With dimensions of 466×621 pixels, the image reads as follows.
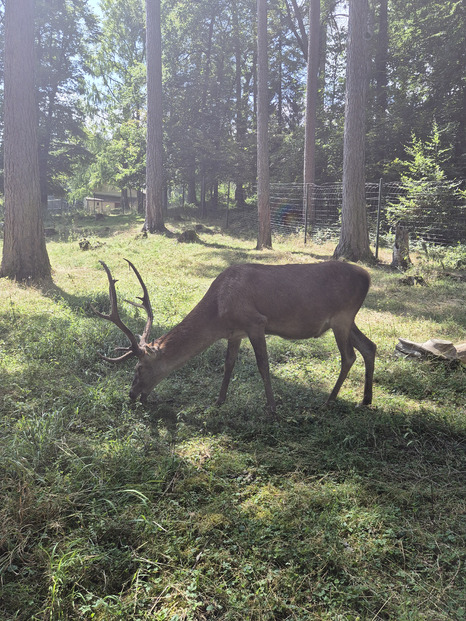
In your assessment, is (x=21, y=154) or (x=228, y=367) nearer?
(x=228, y=367)

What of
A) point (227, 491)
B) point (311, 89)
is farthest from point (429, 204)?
point (227, 491)

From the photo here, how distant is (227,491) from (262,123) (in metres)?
15.3

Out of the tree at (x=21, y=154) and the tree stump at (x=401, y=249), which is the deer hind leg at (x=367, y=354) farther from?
the tree at (x=21, y=154)

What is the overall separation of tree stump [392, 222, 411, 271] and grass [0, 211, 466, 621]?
622 centimetres

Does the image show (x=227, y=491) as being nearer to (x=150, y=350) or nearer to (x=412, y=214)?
(x=150, y=350)

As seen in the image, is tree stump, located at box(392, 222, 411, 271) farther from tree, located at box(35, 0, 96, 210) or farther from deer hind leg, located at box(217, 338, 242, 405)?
tree, located at box(35, 0, 96, 210)

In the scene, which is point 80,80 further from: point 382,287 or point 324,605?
point 324,605

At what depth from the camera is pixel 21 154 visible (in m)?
9.12

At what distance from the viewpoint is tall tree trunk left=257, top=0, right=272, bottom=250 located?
50.9 ft

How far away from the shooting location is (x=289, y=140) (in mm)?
24453

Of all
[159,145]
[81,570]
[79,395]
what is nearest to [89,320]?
[79,395]

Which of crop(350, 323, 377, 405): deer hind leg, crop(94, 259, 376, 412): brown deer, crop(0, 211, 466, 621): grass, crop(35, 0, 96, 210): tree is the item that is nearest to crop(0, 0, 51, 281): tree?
crop(0, 211, 466, 621): grass

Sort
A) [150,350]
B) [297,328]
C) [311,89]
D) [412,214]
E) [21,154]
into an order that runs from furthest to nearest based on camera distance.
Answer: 1. [311,89]
2. [412,214]
3. [21,154]
4. [297,328]
5. [150,350]

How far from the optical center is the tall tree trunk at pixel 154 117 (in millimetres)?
16781
